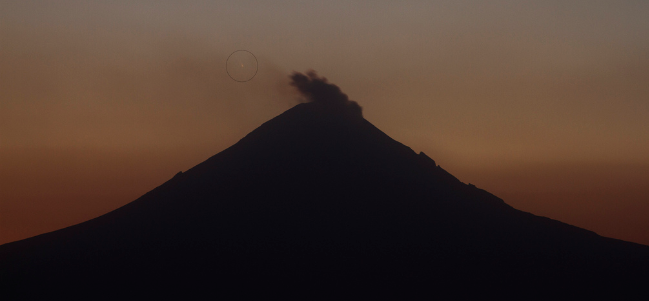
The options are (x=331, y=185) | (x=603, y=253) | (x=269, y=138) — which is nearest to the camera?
(x=603, y=253)

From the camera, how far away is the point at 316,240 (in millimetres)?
70250

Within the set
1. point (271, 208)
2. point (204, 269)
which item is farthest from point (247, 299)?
point (271, 208)

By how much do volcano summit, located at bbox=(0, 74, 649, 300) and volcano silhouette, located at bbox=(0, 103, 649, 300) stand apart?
0.68 ft

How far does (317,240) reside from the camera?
231ft

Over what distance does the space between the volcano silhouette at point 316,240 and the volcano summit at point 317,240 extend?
0.68 feet

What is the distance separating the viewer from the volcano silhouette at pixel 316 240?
206ft

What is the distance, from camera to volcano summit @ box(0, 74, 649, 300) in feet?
206

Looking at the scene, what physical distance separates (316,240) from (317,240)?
5.3 inches

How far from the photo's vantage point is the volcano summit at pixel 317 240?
6278 centimetres

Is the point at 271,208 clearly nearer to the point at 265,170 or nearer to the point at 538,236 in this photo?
the point at 265,170

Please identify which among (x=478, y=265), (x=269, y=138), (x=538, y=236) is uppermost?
(x=269, y=138)

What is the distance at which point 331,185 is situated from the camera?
81.7 meters

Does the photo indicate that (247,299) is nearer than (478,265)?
Yes

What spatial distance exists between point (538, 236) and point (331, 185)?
28.0 meters
